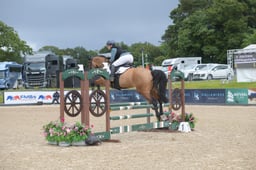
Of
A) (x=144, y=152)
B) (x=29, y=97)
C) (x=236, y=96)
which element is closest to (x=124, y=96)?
(x=29, y=97)

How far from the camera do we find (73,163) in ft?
26.1

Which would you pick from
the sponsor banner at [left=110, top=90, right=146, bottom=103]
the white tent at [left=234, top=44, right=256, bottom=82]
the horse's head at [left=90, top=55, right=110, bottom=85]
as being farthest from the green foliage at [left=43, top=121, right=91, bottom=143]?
the white tent at [left=234, top=44, right=256, bottom=82]

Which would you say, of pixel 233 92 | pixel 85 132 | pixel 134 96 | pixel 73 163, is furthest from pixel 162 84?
pixel 134 96

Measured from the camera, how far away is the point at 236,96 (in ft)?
85.5

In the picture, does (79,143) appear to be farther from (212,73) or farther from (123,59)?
(212,73)

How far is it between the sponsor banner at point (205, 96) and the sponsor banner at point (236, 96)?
0.36 m

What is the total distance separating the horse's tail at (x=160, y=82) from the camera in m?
12.4

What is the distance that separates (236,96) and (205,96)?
6.86 feet

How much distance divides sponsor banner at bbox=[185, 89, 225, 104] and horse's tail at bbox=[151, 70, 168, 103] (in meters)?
14.5

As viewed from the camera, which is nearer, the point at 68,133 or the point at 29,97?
the point at 68,133

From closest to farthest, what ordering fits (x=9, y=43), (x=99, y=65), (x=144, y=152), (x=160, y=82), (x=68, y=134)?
(x=144, y=152)
(x=68, y=134)
(x=160, y=82)
(x=99, y=65)
(x=9, y=43)

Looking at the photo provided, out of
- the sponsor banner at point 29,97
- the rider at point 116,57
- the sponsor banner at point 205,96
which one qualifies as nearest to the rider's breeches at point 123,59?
the rider at point 116,57

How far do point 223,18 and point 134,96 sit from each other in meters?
26.1

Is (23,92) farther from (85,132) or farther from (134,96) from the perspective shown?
(85,132)
